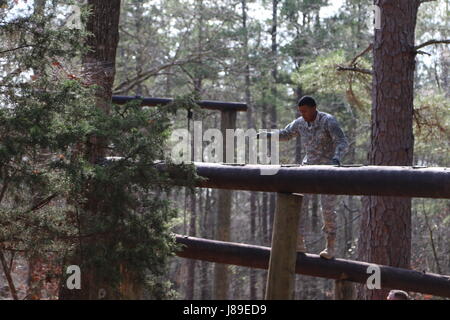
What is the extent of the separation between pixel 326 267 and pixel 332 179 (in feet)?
7.21

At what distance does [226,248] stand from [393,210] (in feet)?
6.93

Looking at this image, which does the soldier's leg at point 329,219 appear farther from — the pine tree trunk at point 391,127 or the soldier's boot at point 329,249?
the pine tree trunk at point 391,127

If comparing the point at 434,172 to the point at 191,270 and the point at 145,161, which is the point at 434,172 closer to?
the point at 145,161

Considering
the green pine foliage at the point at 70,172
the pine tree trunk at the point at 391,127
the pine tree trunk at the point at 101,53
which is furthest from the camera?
the pine tree trunk at the point at 391,127

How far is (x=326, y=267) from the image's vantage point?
273 inches

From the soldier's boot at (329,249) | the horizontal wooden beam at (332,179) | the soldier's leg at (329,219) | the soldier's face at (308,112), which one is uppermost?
→ the soldier's face at (308,112)

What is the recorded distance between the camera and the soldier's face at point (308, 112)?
6.70m

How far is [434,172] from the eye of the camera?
4656mm

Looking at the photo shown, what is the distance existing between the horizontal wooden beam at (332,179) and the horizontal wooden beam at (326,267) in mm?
1520

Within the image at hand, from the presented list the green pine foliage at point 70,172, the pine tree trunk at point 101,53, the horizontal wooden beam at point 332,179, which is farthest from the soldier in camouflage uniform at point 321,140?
the pine tree trunk at point 101,53

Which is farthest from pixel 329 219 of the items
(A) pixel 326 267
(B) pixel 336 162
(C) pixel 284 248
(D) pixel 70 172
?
(D) pixel 70 172

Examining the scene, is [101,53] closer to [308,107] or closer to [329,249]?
[308,107]

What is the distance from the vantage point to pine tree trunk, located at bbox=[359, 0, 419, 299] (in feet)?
25.7
